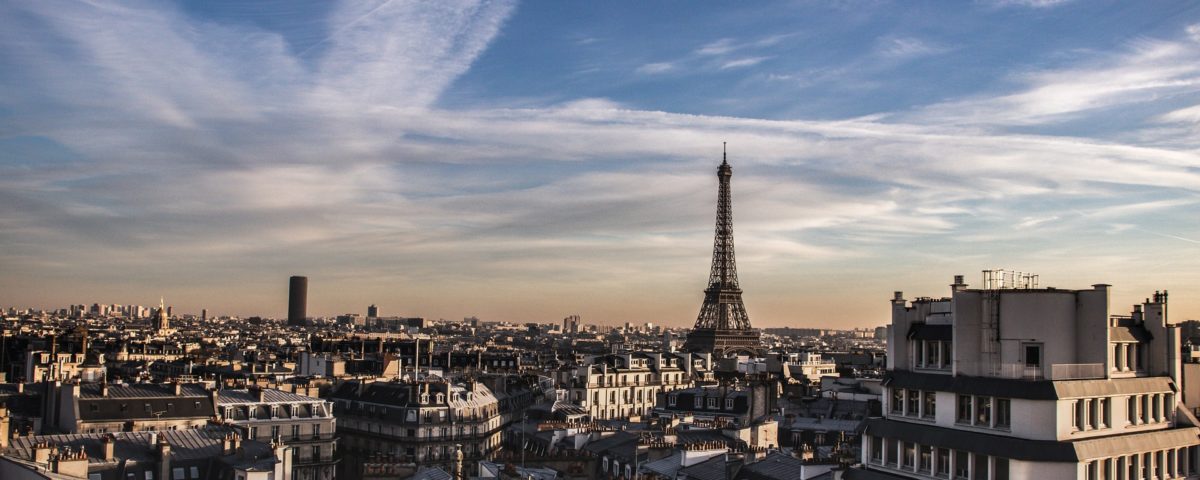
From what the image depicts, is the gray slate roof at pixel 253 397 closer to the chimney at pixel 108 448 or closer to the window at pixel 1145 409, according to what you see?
the chimney at pixel 108 448

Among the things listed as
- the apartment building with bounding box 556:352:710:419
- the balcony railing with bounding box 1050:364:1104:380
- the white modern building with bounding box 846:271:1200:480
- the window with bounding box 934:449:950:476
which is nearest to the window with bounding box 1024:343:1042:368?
the white modern building with bounding box 846:271:1200:480

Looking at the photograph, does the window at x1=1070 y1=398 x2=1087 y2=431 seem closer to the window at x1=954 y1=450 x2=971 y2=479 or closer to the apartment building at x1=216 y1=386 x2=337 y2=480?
the window at x1=954 y1=450 x2=971 y2=479

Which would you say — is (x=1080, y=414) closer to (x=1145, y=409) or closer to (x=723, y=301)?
(x=1145, y=409)

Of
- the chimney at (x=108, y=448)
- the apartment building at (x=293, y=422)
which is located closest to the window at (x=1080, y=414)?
the chimney at (x=108, y=448)

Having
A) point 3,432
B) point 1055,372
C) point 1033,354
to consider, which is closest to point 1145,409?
point 1033,354

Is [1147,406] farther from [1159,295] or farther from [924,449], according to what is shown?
[924,449]

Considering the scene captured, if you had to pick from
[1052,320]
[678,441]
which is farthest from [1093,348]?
[678,441]
